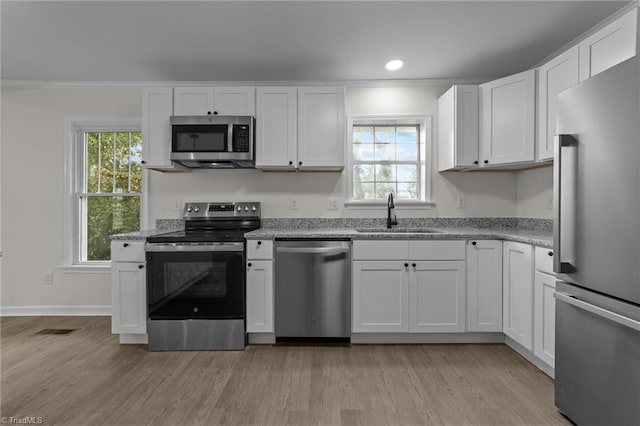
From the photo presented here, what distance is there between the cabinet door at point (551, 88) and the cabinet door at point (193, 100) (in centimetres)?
277

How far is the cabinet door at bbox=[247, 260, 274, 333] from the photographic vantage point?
111 inches

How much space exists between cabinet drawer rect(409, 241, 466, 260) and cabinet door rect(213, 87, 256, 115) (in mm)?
1908

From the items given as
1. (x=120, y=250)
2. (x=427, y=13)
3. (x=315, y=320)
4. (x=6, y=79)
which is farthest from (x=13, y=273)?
(x=427, y=13)

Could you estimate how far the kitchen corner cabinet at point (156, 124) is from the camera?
10.4ft

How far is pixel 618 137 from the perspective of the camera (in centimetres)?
146

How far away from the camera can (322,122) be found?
3.14 metres

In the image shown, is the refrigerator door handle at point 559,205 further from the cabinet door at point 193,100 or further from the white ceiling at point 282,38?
the cabinet door at point 193,100

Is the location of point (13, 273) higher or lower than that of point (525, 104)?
lower

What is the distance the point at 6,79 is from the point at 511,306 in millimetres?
5310

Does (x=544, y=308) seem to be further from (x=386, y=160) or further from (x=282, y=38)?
(x=282, y=38)

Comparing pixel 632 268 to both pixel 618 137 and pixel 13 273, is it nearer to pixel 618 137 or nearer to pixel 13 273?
pixel 618 137

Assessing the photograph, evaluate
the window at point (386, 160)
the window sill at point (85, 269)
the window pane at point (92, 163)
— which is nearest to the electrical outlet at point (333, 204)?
the window at point (386, 160)

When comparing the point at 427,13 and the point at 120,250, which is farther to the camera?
the point at 120,250

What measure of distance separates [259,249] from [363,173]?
1459 millimetres
